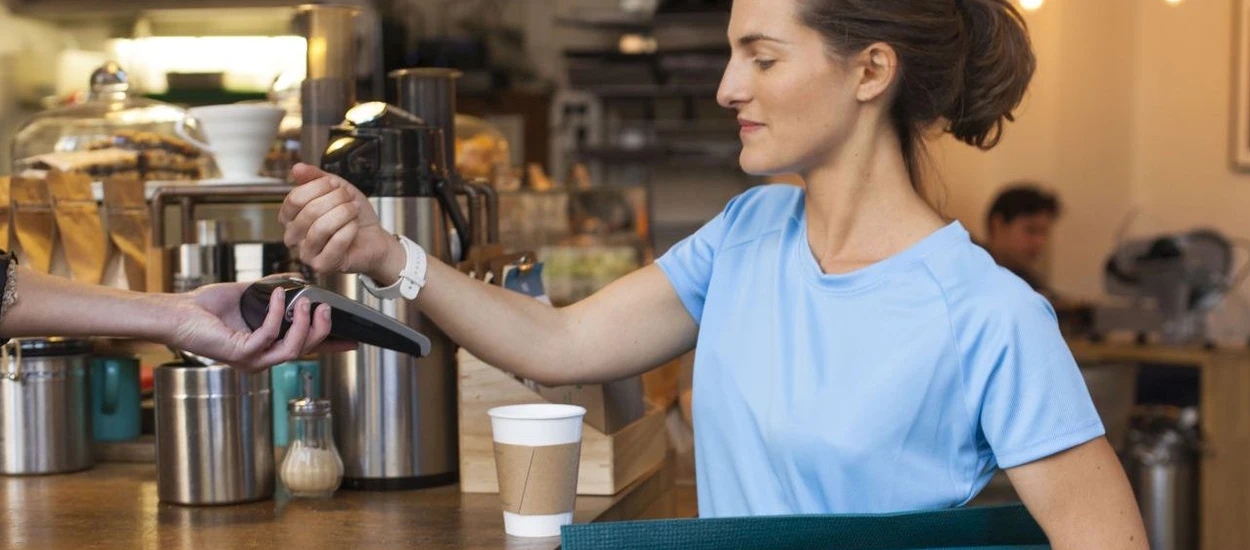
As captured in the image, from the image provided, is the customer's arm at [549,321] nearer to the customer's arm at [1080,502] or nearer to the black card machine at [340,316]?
the black card machine at [340,316]

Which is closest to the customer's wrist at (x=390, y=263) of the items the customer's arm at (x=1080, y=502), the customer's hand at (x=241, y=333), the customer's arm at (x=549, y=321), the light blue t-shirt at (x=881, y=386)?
the customer's arm at (x=549, y=321)

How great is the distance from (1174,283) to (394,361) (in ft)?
13.7

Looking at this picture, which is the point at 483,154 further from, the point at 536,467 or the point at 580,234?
the point at 536,467

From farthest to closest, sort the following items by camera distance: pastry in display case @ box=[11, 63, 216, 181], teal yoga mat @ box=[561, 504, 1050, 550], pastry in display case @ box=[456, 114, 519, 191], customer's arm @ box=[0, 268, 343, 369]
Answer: pastry in display case @ box=[456, 114, 519, 191], pastry in display case @ box=[11, 63, 216, 181], customer's arm @ box=[0, 268, 343, 369], teal yoga mat @ box=[561, 504, 1050, 550]

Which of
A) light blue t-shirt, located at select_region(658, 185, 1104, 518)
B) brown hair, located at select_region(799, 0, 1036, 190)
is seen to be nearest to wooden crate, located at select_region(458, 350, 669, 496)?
A: light blue t-shirt, located at select_region(658, 185, 1104, 518)

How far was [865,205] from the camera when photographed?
176 centimetres

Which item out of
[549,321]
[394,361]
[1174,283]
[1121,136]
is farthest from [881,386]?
[1121,136]

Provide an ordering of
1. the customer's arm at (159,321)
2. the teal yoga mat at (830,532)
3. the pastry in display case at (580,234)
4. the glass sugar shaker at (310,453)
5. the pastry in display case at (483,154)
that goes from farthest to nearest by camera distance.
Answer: the pastry in display case at (580,234) → the pastry in display case at (483,154) → the glass sugar shaker at (310,453) → the customer's arm at (159,321) → the teal yoga mat at (830,532)

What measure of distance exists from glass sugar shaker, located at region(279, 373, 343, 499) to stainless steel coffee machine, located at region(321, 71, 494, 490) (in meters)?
0.07

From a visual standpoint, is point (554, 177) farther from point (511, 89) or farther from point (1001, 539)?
point (1001, 539)

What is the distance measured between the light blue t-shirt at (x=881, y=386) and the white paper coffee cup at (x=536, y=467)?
0.18 m

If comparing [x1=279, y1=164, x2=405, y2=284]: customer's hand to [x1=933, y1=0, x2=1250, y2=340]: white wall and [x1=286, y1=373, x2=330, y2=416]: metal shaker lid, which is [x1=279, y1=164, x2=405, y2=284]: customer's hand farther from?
[x1=933, y1=0, x2=1250, y2=340]: white wall

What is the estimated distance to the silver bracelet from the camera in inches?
61.8

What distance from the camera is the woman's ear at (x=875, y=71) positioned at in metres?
1.71
